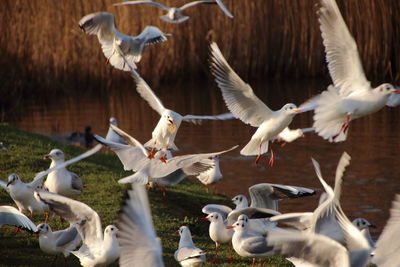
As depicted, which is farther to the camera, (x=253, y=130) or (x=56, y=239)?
(x=253, y=130)

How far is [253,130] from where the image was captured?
57.2ft

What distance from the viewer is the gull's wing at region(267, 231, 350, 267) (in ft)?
16.7

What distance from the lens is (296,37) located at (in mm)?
19688

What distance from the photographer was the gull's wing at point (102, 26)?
10891 mm

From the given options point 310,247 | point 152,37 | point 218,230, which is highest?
point 152,37

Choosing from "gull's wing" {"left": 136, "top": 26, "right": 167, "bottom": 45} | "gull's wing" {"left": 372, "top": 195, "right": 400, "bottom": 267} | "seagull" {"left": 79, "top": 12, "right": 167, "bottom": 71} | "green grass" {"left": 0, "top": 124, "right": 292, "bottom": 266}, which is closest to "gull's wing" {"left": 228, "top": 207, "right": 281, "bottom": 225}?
"green grass" {"left": 0, "top": 124, "right": 292, "bottom": 266}

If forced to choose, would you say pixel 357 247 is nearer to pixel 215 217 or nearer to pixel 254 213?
pixel 254 213

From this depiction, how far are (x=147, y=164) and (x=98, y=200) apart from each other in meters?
1.51

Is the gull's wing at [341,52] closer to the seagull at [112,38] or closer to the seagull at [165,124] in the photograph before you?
the seagull at [165,124]

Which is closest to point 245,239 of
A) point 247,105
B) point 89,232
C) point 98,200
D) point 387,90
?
point 89,232

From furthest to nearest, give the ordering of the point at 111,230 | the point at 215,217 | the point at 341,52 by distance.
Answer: the point at 215,217, the point at 341,52, the point at 111,230

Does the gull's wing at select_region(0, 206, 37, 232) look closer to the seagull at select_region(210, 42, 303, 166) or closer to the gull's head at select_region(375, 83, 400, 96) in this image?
the seagull at select_region(210, 42, 303, 166)

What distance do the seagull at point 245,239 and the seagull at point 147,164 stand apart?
67cm

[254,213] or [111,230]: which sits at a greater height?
[111,230]
